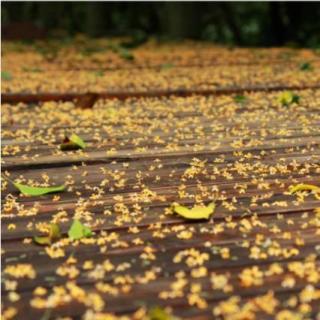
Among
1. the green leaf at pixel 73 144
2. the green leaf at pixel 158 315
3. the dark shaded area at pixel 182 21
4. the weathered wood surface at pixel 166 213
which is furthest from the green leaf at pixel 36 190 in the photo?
the dark shaded area at pixel 182 21

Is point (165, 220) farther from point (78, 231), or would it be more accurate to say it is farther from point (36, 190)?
point (36, 190)

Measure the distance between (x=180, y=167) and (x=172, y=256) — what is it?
1038mm

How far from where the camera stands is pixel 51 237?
2018 mm

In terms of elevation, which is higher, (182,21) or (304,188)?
(304,188)

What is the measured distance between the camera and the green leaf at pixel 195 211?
2164mm

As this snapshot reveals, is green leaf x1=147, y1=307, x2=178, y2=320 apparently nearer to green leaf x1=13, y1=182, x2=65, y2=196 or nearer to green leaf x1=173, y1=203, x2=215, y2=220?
green leaf x1=173, y1=203, x2=215, y2=220

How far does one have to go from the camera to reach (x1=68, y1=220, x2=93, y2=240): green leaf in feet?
6.66

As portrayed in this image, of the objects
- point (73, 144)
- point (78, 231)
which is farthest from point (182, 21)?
point (78, 231)

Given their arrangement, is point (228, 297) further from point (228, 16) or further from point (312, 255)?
point (228, 16)

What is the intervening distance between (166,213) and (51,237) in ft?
1.44

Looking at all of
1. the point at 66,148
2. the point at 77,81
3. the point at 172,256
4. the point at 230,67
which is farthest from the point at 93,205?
the point at 230,67

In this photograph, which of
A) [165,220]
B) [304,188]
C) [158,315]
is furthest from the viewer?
[304,188]

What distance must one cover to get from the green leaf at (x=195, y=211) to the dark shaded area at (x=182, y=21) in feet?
25.4

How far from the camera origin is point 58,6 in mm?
18344
